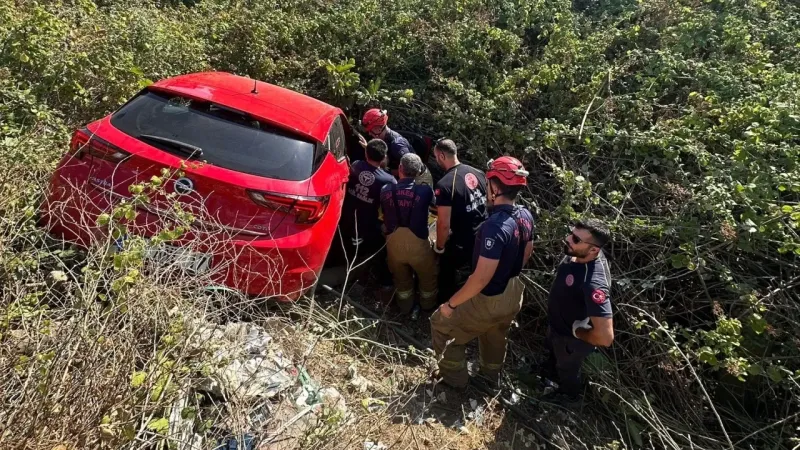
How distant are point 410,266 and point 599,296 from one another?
1.75 metres

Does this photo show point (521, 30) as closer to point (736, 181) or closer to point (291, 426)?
point (736, 181)

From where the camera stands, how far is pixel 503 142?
5805mm

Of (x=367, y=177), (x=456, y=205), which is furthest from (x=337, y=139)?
(x=456, y=205)

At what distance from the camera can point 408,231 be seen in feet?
15.1

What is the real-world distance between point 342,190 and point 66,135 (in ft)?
8.30

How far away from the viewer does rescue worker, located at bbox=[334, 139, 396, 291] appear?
190 inches

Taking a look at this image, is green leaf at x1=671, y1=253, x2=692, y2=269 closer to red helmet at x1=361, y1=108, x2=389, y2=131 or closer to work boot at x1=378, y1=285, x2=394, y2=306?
work boot at x1=378, y1=285, x2=394, y2=306

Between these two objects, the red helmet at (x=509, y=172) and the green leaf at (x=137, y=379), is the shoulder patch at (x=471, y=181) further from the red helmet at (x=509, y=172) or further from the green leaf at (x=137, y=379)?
the green leaf at (x=137, y=379)

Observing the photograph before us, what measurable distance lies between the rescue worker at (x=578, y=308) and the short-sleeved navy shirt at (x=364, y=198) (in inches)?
68.7

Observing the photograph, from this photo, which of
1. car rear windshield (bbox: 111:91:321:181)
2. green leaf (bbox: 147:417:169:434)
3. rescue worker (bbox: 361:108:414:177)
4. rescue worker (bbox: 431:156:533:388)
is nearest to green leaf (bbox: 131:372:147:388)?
green leaf (bbox: 147:417:169:434)

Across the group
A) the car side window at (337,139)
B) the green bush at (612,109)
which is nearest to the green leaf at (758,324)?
the green bush at (612,109)

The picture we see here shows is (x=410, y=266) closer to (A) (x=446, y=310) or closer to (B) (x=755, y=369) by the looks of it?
(A) (x=446, y=310)

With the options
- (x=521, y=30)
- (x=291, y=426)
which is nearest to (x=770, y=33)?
(x=521, y=30)

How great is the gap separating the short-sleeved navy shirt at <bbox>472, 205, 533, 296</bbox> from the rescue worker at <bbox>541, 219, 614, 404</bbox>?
0.32 metres
